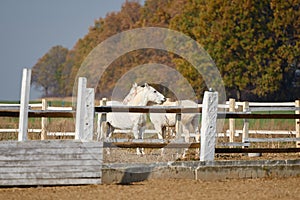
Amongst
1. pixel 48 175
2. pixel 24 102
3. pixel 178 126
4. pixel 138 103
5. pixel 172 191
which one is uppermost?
pixel 138 103

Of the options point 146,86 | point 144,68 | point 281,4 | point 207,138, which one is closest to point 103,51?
point 144,68

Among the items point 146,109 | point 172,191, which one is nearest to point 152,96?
point 146,109

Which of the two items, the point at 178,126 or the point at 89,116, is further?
the point at 178,126

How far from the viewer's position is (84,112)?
1080 centimetres

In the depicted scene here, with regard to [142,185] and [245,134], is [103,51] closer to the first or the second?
[245,134]

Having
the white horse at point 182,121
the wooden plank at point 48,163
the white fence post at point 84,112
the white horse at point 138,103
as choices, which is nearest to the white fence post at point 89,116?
the white fence post at point 84,112

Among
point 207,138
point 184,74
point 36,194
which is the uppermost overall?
point 184,74

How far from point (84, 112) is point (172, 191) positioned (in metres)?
1.97

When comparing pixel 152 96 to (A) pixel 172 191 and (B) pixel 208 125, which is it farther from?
(A) pixel 172 191

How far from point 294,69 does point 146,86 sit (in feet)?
119

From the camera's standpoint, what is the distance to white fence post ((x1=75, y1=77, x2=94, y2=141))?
35.1ft

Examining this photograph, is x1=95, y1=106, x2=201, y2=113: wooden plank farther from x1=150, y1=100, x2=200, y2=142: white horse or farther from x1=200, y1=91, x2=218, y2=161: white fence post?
x1=150, y1=100, x2=200, y2=142: white horse

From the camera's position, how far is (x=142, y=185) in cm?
1052

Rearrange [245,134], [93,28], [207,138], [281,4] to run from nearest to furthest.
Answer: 1. [207,138]
2. [245,134]
3. [281,4]
4. [93,28]
